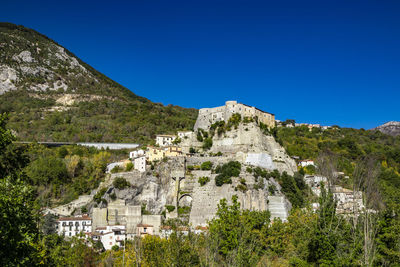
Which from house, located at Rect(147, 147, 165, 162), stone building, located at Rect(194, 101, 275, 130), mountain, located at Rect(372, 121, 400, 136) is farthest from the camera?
mountain, located at Rect(372, 121, 400, 136)

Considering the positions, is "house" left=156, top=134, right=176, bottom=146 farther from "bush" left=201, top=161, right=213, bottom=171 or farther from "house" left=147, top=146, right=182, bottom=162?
"bush" left=201, top=161, right=213, bottom=171

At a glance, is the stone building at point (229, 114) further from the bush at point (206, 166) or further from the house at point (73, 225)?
the house at point (73, 225)

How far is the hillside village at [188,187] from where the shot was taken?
51.4 metres

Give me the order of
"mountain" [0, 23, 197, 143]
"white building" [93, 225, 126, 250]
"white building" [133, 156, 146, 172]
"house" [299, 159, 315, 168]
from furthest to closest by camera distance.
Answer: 1. "mountain" [0, 23, 197, 143]
2. "house" [299, 159, 315, 168]
3. "white building" [133, 156, 146, 172]
4. "white building" [93, 225, 126, 250]

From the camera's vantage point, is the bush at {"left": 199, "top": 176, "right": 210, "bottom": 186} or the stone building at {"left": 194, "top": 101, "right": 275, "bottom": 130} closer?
the bush at {"left": 199, "top": 176, "right": 210, "bottom": 186}

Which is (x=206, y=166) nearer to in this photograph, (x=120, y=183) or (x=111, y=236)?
(x=120, y=183)

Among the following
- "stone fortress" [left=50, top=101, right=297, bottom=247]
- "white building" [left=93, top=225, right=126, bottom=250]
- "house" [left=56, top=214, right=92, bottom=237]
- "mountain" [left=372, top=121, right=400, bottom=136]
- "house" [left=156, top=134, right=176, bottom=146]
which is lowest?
"white building" [left=93, top=225, right=126, bottom=250]

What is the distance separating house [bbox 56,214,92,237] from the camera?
168 ft

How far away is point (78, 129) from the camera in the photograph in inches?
3888

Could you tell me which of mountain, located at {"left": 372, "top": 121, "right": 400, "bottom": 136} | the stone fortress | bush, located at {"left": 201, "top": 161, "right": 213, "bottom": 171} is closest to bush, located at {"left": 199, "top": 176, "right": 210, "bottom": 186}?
the stone fortress

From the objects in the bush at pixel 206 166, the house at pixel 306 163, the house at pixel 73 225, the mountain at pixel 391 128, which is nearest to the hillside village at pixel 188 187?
the house at pixel 73 225

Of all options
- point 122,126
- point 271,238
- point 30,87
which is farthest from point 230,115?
point 30,87

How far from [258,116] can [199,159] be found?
51.9ft

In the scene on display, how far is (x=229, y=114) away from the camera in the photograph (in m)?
69.2
